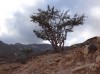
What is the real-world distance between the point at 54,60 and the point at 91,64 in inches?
200

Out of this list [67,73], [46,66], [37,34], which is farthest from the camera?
[37,34]

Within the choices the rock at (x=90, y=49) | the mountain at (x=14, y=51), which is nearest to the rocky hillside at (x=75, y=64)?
the rock at (x=90, y=49)

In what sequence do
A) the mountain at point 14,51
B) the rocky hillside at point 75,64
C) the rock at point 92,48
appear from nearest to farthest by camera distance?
the rocky hillside at point 75,64, the rock at point 92,48, the mountain at point 14,51

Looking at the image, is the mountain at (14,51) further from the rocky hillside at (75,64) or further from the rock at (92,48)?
the rock at (92,48)

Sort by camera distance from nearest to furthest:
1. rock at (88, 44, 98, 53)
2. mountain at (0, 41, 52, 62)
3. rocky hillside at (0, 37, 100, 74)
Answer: rocky hillside at (0, 37, 100, 74) → rock at (88, 44, 98, 53) → mountain at (0, 41, 52, 62)

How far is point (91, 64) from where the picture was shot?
1480 centimetres

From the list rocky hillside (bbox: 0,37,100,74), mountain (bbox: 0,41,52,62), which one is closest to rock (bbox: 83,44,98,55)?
rocky hillside (bbox: 0,37,100,74)

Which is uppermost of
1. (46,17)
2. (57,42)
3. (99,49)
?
(46,17)

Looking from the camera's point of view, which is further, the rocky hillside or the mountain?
the mountain

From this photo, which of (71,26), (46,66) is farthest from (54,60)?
(71,26)

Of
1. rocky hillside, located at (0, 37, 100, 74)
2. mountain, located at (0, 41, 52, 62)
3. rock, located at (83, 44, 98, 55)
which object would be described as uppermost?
mountain, located at (0, 41, 52, 62)

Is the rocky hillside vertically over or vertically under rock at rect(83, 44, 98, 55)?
under

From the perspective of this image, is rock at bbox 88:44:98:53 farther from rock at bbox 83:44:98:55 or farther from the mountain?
the mountain

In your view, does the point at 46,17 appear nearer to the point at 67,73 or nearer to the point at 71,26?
the point at 71,26
